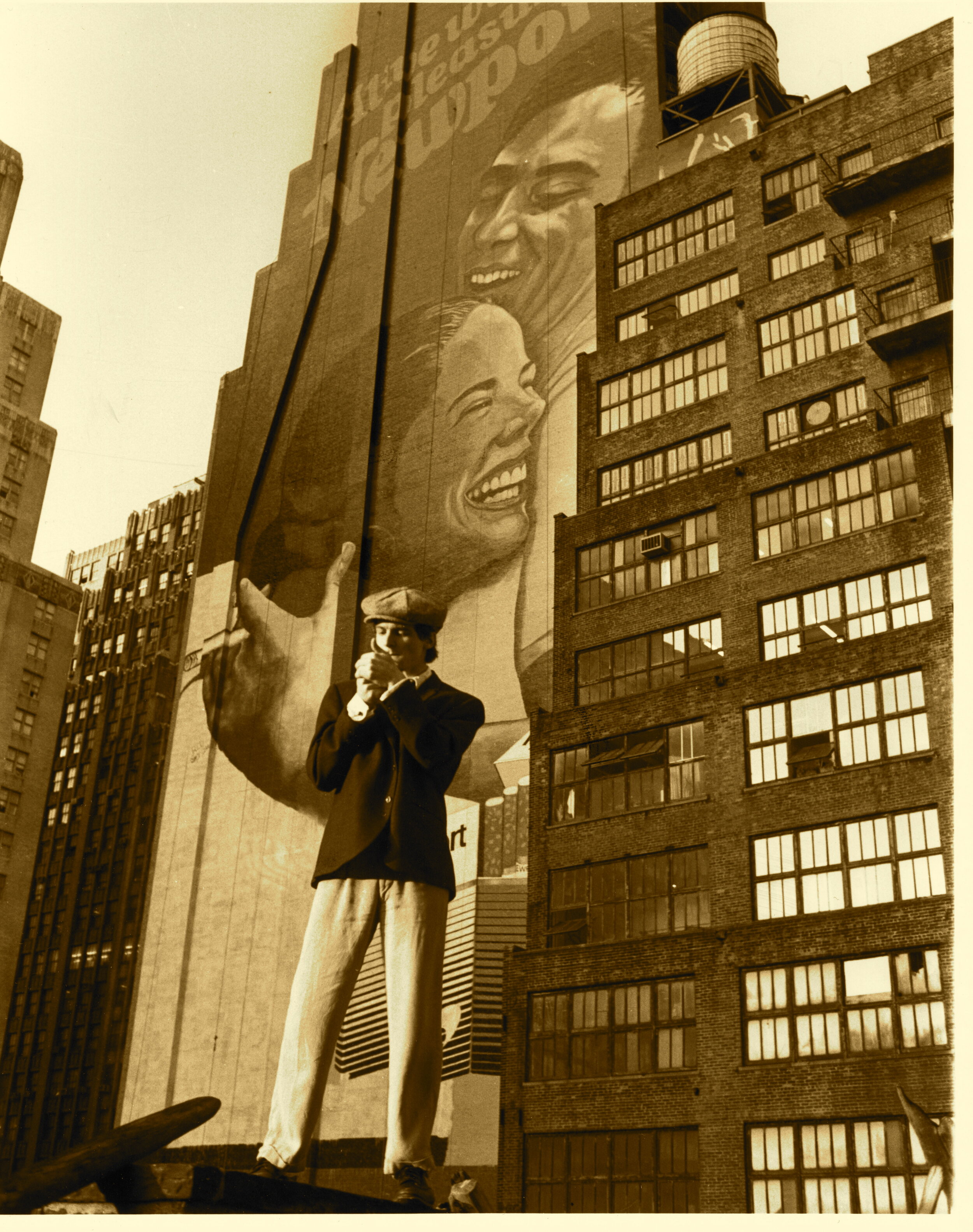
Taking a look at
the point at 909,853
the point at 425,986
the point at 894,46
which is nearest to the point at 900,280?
the point at 894,46

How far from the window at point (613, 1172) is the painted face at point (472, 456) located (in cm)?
1794

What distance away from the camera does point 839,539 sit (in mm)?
34312

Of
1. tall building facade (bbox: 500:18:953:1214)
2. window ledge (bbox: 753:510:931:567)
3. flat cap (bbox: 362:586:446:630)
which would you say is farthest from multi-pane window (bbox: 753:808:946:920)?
flat cap (bbox: 362:586:446:630)

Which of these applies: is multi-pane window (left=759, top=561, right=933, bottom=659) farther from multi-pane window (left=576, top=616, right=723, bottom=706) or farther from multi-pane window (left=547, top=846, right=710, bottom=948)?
multi-pane window (left=547, top=846, right=710, bottom=948)

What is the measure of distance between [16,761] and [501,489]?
3119cm

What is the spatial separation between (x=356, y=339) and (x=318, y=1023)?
28.3 meters

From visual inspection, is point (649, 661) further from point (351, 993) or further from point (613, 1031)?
point (351, 993)

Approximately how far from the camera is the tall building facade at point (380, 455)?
A: 41.5 metres

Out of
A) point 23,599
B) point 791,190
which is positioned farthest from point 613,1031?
point 23,599

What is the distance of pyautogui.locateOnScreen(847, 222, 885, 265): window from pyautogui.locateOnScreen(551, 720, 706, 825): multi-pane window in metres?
14.3

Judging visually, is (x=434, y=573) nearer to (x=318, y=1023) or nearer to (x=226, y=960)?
(x=226, y=960)

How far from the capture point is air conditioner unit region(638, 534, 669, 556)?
124ft

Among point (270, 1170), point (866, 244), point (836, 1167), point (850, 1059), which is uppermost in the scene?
point (866, 244)

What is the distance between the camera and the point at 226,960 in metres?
43.0
